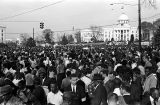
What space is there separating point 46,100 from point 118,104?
191cm

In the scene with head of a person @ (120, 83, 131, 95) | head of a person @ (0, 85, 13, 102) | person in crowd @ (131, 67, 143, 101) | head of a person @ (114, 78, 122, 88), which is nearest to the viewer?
head of a person @ (0, 85, 13, 102)

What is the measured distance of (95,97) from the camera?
8227 millimetres

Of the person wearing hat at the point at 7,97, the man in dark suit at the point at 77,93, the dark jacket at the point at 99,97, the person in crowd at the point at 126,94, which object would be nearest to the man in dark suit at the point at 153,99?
the person in crowd at the point at 126,94

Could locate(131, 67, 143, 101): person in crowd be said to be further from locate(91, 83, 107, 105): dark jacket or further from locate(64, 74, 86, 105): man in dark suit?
locate(64, 74, 86, 105): man in dark suit

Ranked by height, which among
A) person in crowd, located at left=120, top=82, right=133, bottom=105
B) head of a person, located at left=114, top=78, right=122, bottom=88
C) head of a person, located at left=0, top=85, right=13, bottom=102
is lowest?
person in crowd, located at left=120, top=82, right=133, bottom=105

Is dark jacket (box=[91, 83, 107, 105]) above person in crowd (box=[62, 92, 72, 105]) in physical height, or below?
below

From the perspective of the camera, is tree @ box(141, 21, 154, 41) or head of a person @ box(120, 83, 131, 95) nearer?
head of a person @ box(120, 83, 131, 95)

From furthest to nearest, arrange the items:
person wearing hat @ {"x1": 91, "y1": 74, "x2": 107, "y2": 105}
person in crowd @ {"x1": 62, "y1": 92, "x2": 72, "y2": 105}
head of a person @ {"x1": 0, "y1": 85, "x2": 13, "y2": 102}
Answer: person wearing hat @ {"x1": 91, "y1": 74, "x2": 107, "y2": 105}, person in crowd @ {"x1": 62, "y1": 92, "x2": 72, "y2": 105}, head of a person @ {"x1": 0, "y1": 85, "x2": 13, "y2": 102}

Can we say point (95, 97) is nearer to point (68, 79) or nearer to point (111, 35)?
point (68, 79)

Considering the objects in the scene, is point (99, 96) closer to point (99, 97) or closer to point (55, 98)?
point (99, 97)

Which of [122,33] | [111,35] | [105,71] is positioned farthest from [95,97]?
[111,35]

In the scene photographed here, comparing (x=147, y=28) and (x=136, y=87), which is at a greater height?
(x=147, y=28)

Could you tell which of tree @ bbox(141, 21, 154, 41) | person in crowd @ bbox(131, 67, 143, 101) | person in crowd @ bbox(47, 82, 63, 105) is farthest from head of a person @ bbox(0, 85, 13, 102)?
tree @ bbox(141, 21, 154, 41)

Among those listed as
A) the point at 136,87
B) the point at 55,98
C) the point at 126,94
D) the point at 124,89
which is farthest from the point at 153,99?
the point at 55,98
